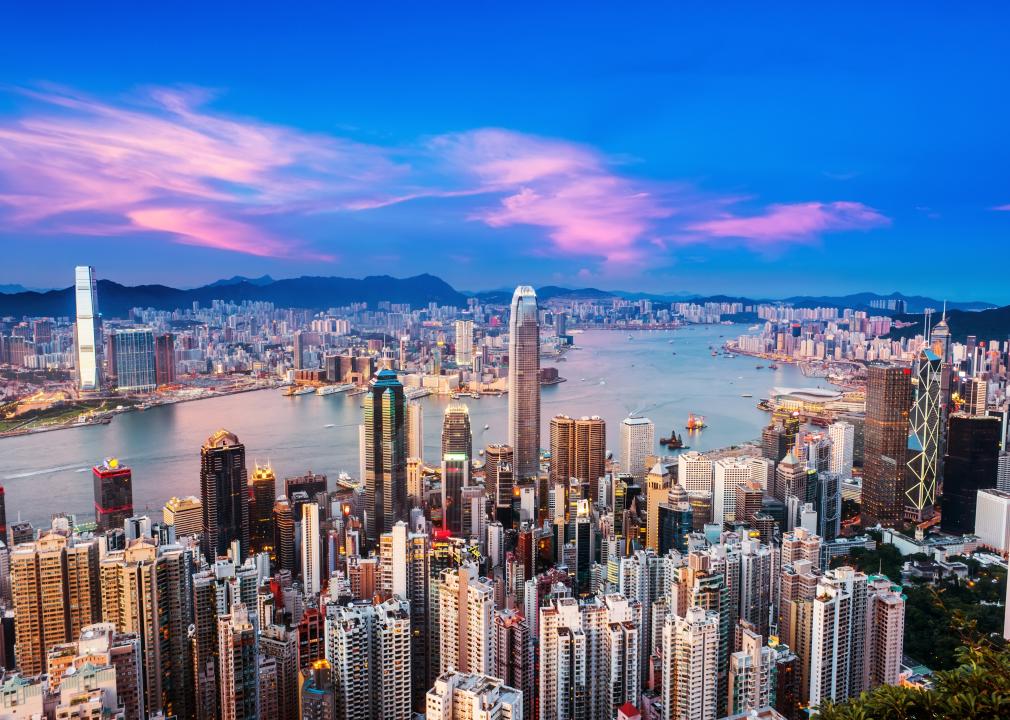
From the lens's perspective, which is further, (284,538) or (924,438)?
(924,438)

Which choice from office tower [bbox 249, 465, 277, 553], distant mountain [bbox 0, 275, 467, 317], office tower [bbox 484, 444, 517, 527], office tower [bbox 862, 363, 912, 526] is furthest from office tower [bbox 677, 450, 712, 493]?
office tower [bbox 249, 465, 277, 553]

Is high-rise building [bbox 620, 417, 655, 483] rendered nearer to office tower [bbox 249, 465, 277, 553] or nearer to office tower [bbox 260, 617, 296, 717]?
office tower [bbox 249, 465, 277, 553]

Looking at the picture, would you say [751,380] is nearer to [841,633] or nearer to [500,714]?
[841,633]

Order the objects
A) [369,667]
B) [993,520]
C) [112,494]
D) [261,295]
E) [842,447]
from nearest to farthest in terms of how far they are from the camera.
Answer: [369,667] < [112,494] < [993,520] < [842,447] < [261,295]

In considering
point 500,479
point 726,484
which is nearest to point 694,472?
point 726,484

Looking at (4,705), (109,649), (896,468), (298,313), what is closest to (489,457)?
(298,313)

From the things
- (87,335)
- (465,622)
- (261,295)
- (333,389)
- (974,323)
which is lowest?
(465,622)

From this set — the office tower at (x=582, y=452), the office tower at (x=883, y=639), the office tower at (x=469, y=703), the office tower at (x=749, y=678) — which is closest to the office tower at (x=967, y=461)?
the office tower at (x=582, y=452)

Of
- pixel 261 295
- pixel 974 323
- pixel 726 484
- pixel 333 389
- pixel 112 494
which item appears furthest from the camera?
pixel 333 389

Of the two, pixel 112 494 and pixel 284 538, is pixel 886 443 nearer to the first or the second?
pixel 284 538
